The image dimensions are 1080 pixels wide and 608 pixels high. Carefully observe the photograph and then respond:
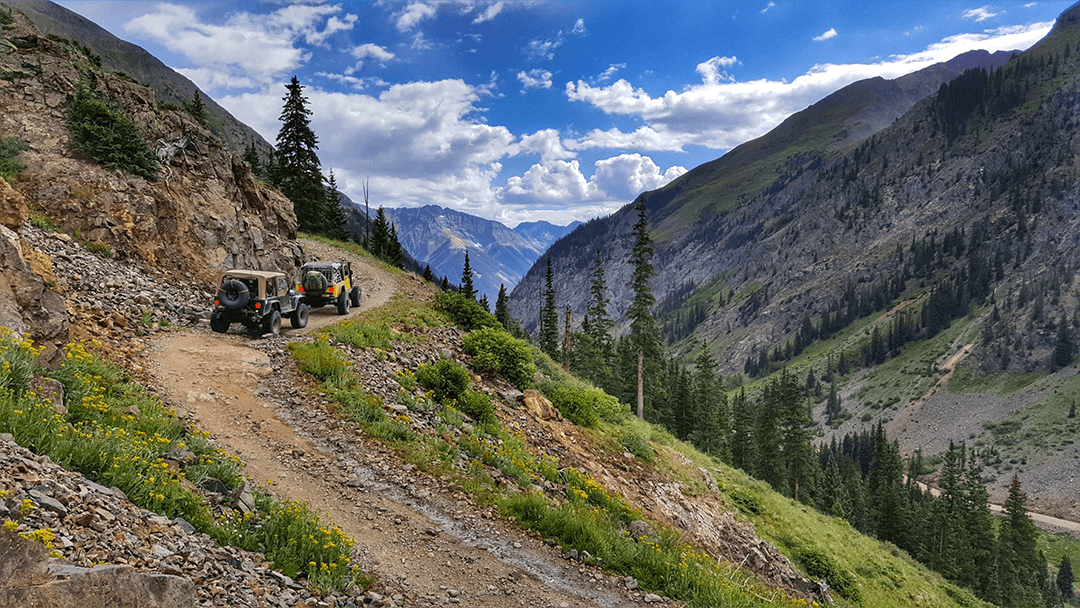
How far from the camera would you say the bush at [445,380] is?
15.4m

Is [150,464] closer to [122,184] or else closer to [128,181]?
[122,184]

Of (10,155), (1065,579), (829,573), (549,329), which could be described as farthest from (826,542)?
(1065,579)

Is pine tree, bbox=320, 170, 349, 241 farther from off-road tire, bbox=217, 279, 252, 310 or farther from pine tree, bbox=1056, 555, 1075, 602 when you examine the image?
pine tree, bbox=1056, 555, 1075, 602

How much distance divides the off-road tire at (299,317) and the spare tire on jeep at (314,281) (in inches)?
145

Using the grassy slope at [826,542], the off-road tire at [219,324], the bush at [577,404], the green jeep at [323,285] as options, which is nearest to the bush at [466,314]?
the grassy slope at [826,542]

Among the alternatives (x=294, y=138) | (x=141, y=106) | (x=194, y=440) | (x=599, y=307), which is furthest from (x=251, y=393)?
(x=294, y=138)

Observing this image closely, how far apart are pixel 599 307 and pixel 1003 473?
134694 millimetres

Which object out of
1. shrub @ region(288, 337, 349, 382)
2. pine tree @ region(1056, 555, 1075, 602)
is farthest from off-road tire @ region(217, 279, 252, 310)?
pine tree @ region(1056, 555, 1075, 602)

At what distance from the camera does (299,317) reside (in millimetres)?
21391

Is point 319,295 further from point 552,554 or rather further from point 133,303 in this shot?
point 552,554

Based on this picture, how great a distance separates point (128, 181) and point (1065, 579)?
14344cm

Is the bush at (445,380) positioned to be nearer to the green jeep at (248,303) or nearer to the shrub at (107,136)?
the green jeep at (248,303)

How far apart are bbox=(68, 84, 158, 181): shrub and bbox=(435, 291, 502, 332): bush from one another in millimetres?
15947

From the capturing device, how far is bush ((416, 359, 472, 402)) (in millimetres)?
15422
